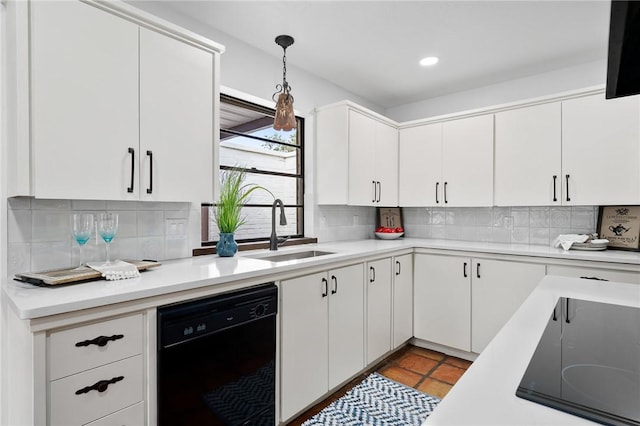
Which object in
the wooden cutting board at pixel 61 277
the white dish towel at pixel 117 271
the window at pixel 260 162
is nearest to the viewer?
the wooden cutting board at pixel 61 277

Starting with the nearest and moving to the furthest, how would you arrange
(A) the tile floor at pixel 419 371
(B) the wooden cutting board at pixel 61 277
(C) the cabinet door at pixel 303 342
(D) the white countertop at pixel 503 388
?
(D) the white countertop at pixel 503 388 → (B) the wooden cutting board at pixel 61 277 → (C) the cabinet door at pixel 303 342 → (A) the tile floor at pixel 419 371

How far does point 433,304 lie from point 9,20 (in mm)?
3294

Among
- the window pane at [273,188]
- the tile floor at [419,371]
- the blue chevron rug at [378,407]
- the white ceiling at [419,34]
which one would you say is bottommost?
the tile floor at [419,371]

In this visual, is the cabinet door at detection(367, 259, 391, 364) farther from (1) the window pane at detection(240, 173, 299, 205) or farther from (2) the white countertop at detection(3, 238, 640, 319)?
(1) the window pane at detection(240, 173, 299, 205)

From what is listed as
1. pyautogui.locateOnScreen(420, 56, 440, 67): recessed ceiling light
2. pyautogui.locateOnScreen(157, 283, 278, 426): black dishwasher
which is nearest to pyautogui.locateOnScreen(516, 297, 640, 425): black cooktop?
pyautogui.locateOnScreen(157, 283, 278, 426): black dishwasher

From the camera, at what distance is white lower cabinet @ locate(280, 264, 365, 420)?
1.97 metres

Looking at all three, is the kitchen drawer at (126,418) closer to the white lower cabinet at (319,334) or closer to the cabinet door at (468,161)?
the white lower cabinet at (319,334)

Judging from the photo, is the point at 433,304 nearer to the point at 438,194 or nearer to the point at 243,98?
the point at 438,194

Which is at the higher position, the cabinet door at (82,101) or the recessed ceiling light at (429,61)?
the recessed ceiling light at (429,61)

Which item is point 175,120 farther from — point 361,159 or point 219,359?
point 361,159

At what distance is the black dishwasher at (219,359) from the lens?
1.42 meters

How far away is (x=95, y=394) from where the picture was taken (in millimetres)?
1220

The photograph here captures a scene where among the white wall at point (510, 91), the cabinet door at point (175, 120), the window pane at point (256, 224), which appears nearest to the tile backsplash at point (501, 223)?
the white wall at point (510, 91)

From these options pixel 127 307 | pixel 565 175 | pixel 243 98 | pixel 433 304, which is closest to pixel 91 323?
pixel 127 307
